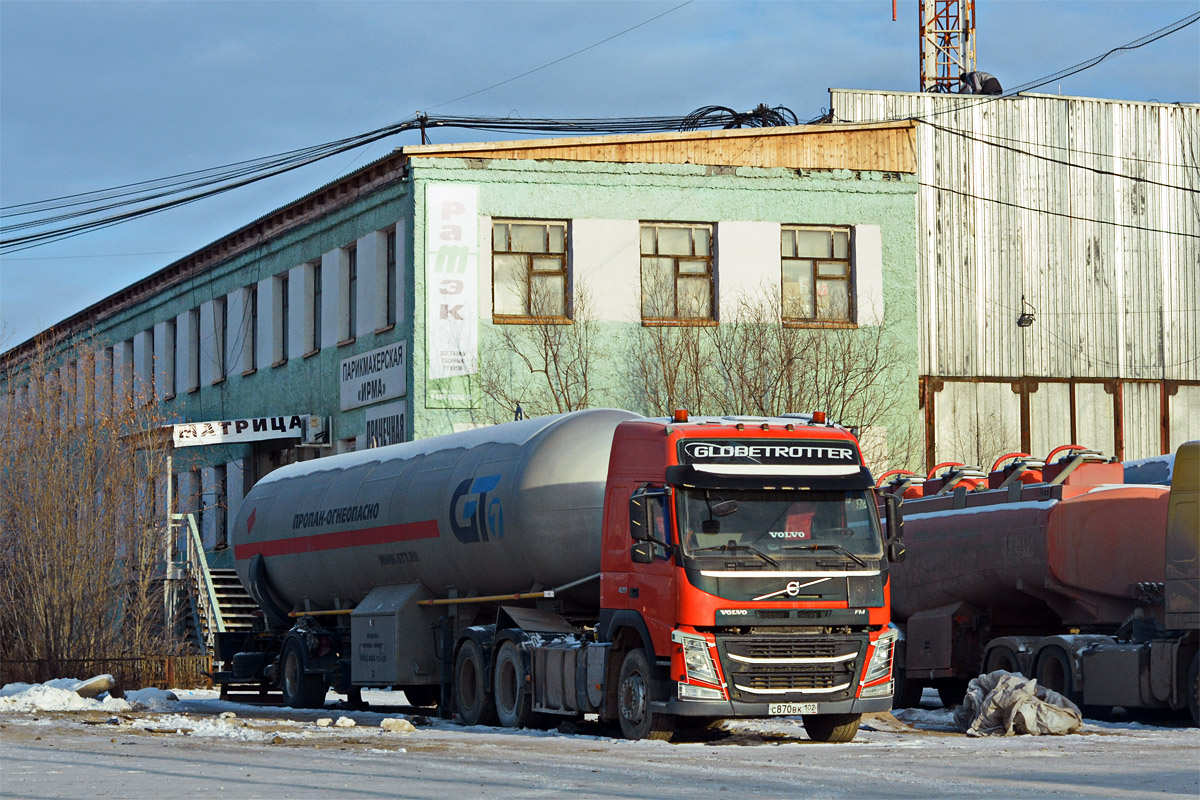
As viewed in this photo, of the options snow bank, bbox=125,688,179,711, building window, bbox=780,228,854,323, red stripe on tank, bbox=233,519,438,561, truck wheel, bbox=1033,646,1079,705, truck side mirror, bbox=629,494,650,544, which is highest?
building window, bbox=780,228,854,323

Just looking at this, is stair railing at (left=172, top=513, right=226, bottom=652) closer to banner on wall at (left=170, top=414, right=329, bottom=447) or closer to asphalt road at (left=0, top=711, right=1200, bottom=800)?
banner on wall at (left=170, top=414, right=329, bottom=447)

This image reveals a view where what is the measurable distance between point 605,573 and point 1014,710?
14.3ft

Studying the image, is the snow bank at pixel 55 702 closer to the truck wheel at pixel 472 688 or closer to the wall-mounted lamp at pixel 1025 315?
the truck wheel at pixel 472 688

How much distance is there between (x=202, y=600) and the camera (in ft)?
119

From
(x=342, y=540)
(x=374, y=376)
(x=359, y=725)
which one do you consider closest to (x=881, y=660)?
(x=359, y=725)

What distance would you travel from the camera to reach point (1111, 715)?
21422 mm

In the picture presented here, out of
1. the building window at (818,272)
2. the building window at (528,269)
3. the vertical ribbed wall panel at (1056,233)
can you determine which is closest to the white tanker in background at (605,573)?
the building window at (528,269)

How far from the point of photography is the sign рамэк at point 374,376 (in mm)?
34812

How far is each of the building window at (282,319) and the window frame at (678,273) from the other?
32.9ft

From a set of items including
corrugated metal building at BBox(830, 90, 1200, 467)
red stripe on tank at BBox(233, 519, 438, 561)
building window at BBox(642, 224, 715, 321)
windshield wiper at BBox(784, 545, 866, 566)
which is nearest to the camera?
windshield wiper at BBox(784, 545, 866, 566)

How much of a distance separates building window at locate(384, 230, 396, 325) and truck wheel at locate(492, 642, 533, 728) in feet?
53.9

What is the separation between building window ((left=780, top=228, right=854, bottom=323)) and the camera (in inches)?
1414

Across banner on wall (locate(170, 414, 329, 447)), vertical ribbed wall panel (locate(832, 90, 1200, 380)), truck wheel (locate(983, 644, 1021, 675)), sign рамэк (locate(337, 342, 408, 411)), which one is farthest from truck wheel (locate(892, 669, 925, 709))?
banner on wall (locate(170, 414, 329, 447))

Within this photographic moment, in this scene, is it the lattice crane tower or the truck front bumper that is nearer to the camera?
the truck front bumper
